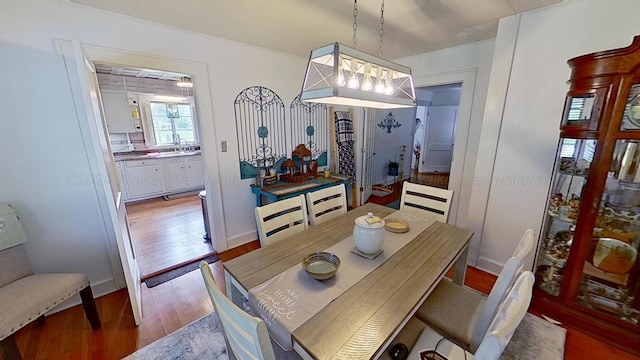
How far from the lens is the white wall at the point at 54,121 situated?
161 cm

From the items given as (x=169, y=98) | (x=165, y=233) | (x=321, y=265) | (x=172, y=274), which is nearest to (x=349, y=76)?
(x=321, y=265)

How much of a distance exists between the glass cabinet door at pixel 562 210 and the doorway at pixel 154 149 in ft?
12.3

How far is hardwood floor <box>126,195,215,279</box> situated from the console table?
90 centimetres

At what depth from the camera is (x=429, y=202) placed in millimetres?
2139

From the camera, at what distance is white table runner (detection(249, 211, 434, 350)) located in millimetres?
951

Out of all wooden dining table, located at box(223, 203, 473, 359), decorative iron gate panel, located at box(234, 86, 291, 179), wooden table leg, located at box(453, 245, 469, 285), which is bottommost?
wooden table leg, located at box(453, 245, 469, 285)

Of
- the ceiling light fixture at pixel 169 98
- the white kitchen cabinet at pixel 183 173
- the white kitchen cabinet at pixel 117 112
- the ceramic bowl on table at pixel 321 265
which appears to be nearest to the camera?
the ceramic bowl on table at pixel 321 265

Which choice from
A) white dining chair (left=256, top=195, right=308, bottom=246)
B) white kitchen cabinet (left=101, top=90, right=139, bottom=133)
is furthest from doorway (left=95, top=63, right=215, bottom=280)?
white dining chair (left=256, top=195, right=308, bottom=246)

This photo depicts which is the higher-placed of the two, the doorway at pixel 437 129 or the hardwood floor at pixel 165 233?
the doorway at pixel 437 129

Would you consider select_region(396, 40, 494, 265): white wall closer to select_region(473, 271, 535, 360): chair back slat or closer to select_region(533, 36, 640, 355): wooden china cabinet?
select_region(533, 36, 640, 355): wooden china cabinet

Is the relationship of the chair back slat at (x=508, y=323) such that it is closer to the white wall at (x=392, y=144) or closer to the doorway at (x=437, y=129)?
the white wall at (x=392, y=144)

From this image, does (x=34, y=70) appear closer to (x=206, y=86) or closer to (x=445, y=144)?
(x=206, y=86)

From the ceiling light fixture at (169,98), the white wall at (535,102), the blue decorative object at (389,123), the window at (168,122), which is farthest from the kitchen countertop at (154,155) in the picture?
the white wall at (535,102)

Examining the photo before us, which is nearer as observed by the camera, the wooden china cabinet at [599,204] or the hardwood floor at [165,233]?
the wooden china cabinet at [599,204]
